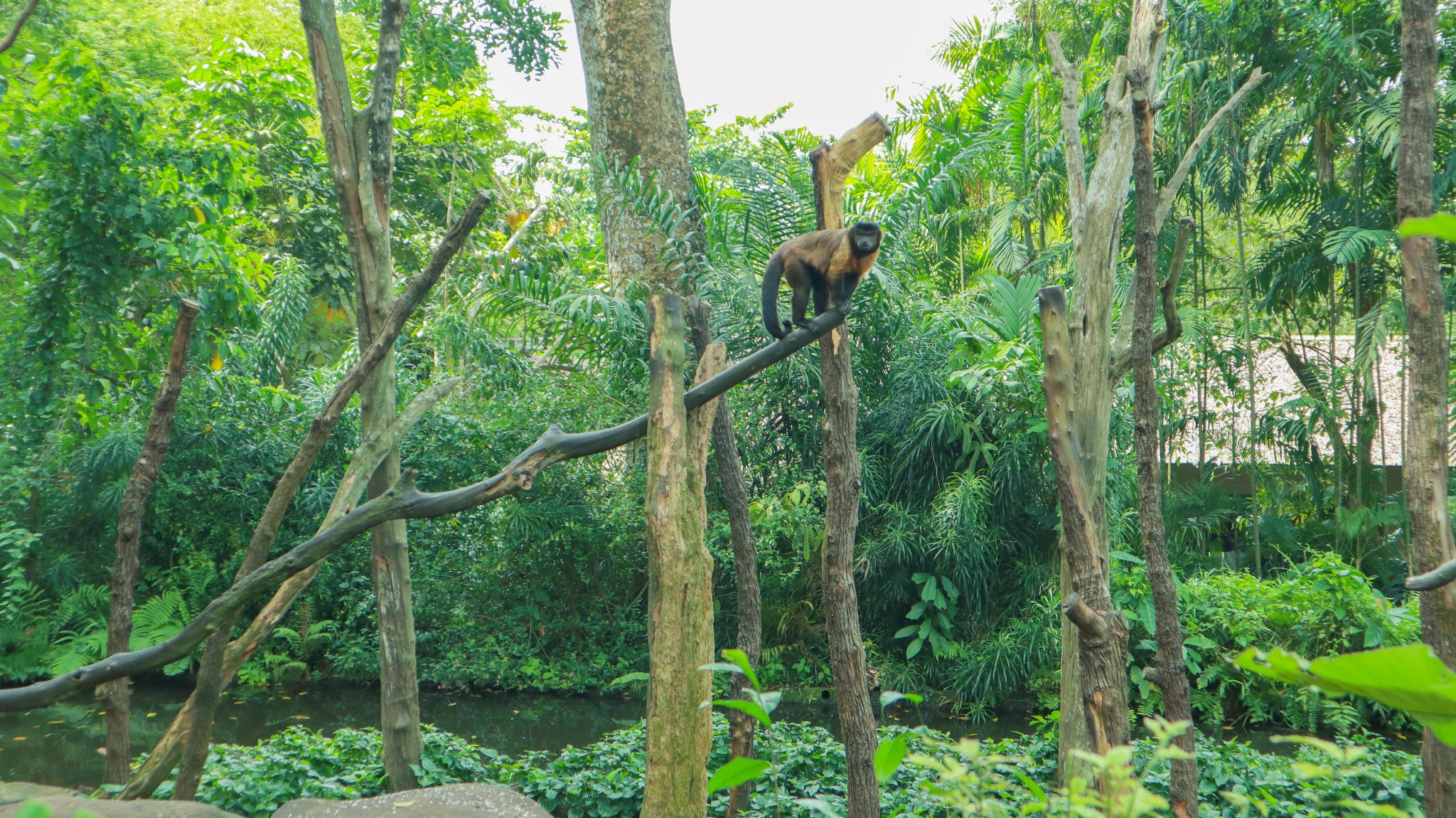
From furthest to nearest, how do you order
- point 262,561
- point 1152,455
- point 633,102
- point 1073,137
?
point 633,102 < point 1073,137 < point 1152,455 < point 262,561

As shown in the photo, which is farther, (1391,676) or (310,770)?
(310,770)

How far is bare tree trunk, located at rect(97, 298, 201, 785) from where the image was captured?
377 cm

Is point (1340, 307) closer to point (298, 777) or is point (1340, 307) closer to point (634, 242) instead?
point (634, 242)

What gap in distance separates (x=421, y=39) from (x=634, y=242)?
12.4 ft

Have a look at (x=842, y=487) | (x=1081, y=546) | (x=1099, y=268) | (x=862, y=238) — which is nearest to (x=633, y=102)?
(x=862, y=238)

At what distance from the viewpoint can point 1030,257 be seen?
11.9m

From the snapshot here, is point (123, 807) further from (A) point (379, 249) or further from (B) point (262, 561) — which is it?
(A) point (379, 249)

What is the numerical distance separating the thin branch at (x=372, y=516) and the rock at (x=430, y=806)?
127 centimetres

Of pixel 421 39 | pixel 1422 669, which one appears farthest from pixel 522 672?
pixel 1422 669

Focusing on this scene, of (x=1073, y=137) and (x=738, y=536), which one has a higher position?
(x=1073, y=137)

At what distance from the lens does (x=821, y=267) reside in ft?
13.6

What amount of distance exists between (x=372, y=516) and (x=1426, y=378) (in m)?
4.11

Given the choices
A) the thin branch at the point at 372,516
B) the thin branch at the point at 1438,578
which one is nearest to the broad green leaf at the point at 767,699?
the thin branch at the point at 1438,578

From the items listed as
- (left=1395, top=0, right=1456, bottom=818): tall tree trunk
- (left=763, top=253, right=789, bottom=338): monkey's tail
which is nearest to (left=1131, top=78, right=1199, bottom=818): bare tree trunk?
(left=1395, top=0, right=1456, bottom=818): tall tree trunk
